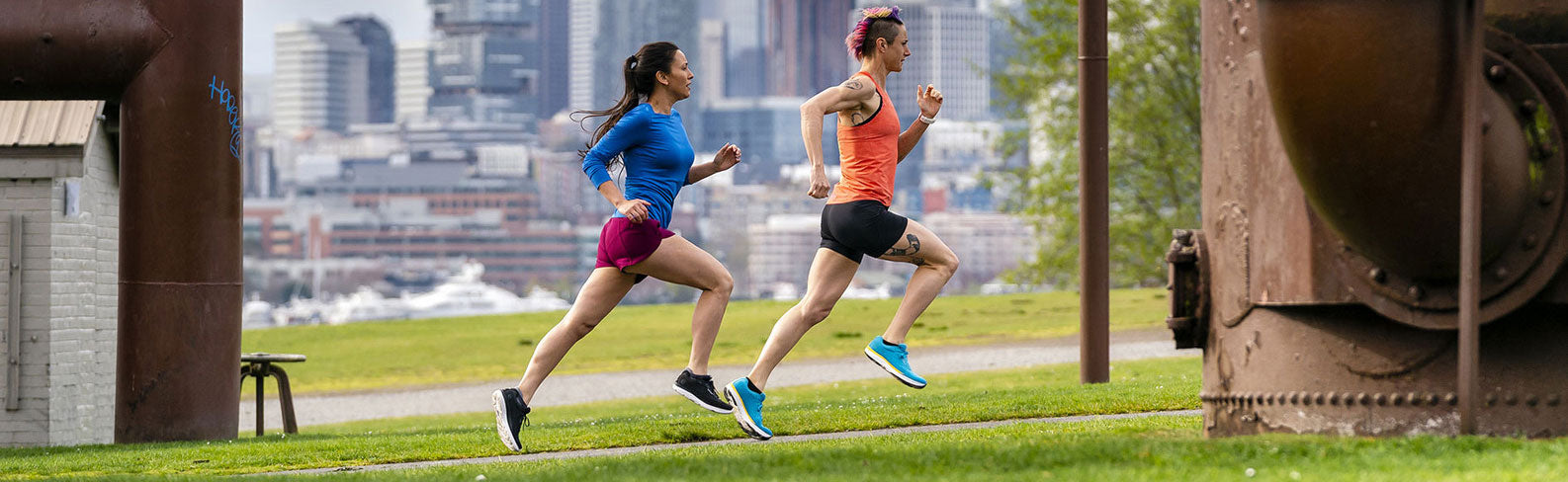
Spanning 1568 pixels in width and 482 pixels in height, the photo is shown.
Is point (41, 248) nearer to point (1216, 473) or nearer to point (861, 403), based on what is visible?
point (861, 403)

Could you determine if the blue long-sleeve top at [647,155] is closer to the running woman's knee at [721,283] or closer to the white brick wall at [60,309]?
Answer: the running woman's knee at [721,283]

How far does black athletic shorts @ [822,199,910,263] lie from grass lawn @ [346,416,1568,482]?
1329mm

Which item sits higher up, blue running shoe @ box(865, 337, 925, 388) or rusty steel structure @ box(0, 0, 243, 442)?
rusty steel structure @ box(0, 0, 243, 442)

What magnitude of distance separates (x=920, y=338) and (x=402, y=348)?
28.8ft

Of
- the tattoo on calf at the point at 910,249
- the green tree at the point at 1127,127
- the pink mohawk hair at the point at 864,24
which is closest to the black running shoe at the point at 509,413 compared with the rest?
the tattoo on calf at the point at 910,249

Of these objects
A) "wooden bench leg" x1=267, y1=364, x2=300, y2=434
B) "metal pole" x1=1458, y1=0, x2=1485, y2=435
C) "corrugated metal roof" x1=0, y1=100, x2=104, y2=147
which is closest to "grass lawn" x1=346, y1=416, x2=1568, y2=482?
"metal pole" x1=1458, y1=0, x2=1485, y2=435

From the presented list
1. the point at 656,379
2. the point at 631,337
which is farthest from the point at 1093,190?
the point at 631,337

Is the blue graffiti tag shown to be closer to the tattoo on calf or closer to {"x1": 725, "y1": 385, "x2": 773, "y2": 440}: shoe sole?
{"x1": 725, "y1": 385, "x2": 773, "y2": 440}: shoe sole

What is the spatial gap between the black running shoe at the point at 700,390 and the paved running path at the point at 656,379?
36.8ft

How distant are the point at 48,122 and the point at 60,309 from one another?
48.2 inches

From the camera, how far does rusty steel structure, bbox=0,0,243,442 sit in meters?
10.7

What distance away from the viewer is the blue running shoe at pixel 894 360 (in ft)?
27.4

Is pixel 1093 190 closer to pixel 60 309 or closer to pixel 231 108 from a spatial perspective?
pixel 231 108

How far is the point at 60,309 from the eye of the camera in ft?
42.2
